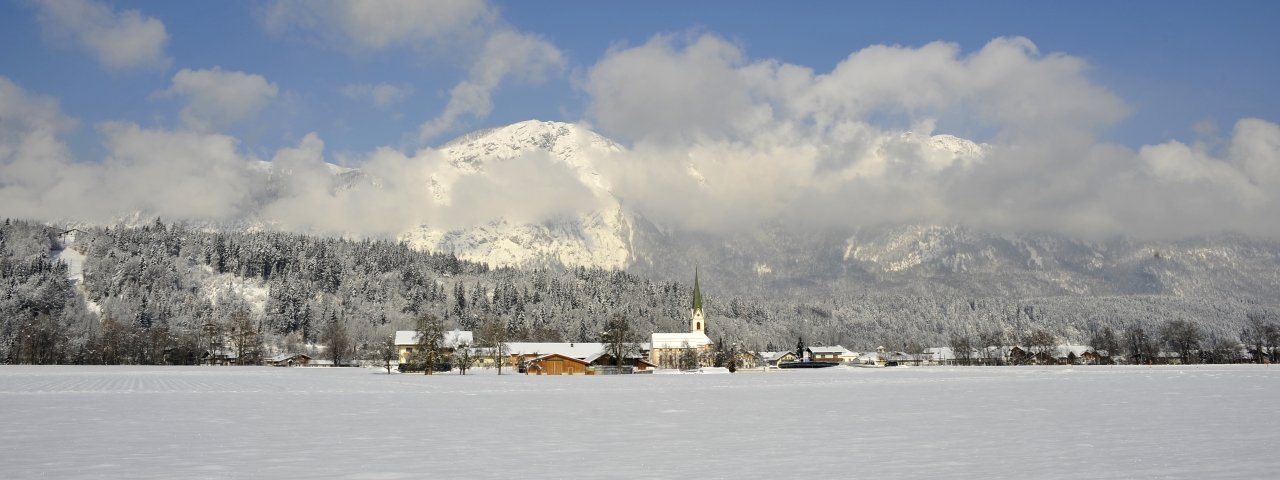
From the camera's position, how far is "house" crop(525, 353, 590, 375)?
5369 inches

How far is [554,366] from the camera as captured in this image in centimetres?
13762

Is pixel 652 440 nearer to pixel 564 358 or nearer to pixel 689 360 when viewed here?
pixel 564 358

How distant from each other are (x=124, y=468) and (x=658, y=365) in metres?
181

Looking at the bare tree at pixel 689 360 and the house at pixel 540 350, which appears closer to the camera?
the house at pixel 540 350

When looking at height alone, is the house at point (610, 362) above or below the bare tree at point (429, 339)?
below

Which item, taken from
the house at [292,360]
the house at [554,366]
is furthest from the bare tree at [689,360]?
the house at [292,360]

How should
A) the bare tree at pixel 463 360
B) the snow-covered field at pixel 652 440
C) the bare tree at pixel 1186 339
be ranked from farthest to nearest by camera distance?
the bare tree at pixel 1186 339 < the bare tree at pixel 463 360 < the snow-covered field at pixel 652 440

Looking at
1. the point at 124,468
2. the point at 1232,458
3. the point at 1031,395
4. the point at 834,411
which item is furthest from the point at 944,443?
the point at 1031,395

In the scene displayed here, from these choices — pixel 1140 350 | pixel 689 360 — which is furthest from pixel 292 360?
pixel 1140 350

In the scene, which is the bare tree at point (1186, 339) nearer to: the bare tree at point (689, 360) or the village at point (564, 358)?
the village at point (564, 358)

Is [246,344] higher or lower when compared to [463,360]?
higher

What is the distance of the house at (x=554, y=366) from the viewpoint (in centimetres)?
13638

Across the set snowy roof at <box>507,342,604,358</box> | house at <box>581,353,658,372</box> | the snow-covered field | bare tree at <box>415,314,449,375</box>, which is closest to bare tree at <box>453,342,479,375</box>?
bare tree at <box>415,314,449,375</box>

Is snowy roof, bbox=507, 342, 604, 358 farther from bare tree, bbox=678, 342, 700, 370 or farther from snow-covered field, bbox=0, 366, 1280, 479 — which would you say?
snow-covered field, bbox=0, 366, 1280, 479
